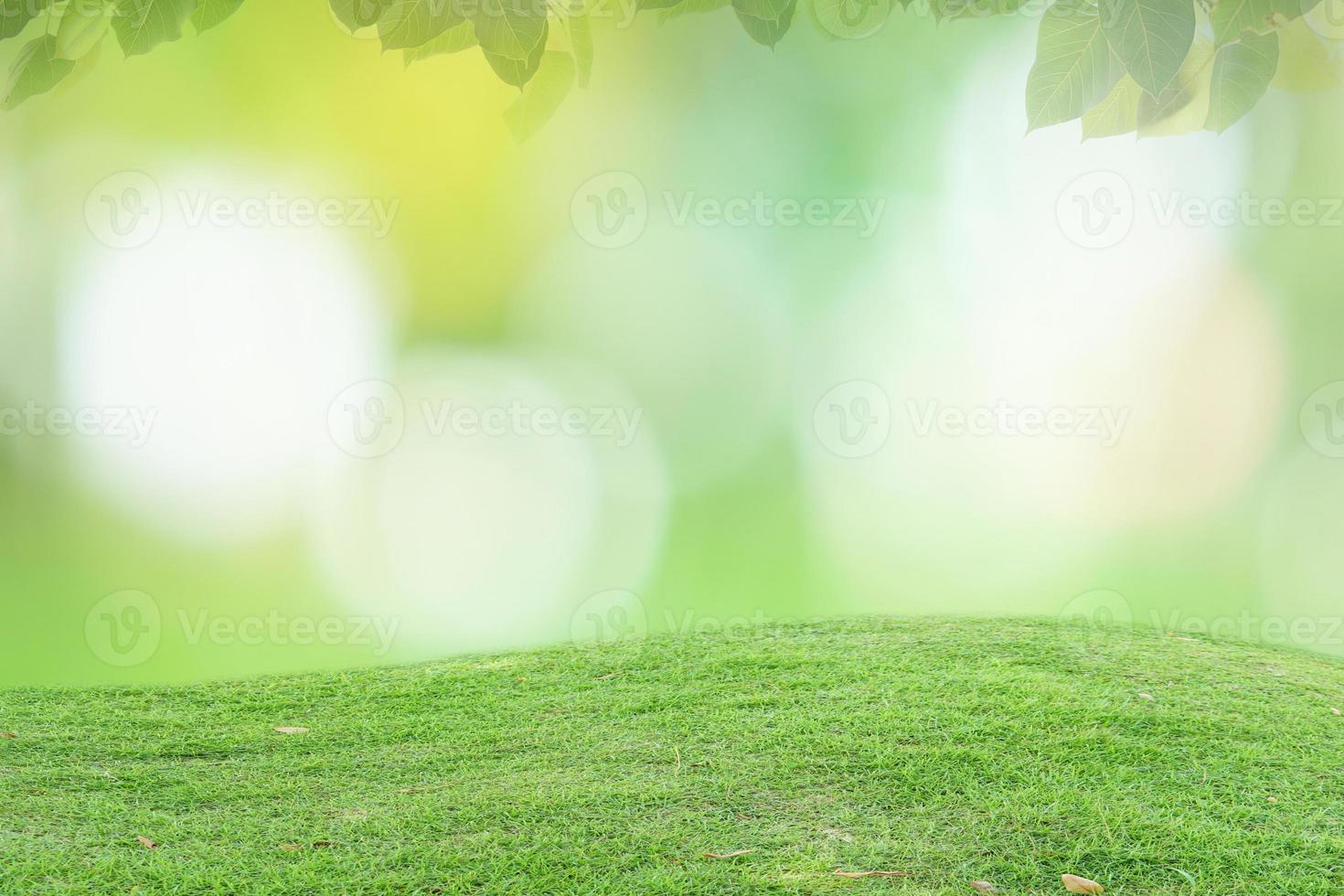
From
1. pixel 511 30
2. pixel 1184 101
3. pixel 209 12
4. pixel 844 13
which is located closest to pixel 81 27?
pixel 209 12

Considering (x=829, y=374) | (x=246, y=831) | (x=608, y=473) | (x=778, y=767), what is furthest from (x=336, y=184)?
(x=778, y=767)

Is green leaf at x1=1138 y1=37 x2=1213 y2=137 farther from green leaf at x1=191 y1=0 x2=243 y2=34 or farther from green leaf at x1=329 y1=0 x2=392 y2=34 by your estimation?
green leaf at x1=191 y1=0 x2=243 y2=34

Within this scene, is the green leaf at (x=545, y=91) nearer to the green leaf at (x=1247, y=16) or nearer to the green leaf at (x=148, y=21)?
the green leaf at (x=148, y=21)

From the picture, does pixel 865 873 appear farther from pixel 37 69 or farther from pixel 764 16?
pixel 37 69

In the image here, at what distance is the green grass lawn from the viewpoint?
6.90ft

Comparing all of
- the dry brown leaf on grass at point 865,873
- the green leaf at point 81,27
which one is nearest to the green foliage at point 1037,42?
the green leaf at point 81,27

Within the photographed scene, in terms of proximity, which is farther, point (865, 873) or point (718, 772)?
point (718, 772)

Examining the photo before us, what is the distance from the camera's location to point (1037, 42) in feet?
3.95

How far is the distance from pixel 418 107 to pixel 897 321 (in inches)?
76.8

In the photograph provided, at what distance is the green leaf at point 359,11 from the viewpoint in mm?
1159

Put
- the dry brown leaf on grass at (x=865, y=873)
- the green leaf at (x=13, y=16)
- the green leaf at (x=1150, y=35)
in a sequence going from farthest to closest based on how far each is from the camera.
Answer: the dry brown leaf on grass at (x=865, y=873)
the green leaf at (x=13, y=16)
the green leaf at (x=1150, y=35)

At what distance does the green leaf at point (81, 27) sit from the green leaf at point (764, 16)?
75cm

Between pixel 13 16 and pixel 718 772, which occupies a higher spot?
pixel 13 16

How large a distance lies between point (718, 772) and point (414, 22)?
195 cm
